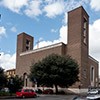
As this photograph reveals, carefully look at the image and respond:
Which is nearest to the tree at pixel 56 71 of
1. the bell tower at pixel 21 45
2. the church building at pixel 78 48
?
the church building at pixel 78 48

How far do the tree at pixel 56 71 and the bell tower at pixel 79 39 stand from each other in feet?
37.8

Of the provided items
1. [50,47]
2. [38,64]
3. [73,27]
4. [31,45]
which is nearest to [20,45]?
[31,45]

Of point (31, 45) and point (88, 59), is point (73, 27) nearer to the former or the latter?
point (88, 59)

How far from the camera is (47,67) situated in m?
63.0

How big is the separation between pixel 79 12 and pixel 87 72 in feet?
58.4

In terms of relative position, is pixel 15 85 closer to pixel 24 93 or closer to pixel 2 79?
pixel 2 79

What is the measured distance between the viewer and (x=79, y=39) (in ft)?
249

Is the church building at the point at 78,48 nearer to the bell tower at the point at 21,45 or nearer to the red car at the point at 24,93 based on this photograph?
the bell tower at the point at 21,45

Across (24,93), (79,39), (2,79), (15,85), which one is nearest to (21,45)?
(79,39)

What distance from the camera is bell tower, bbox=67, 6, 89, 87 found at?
2972 inches

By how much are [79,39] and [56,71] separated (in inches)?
702

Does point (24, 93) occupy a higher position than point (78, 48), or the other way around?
point (78, 48)

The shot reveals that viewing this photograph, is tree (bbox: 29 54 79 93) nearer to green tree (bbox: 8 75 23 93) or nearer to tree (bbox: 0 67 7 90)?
green tree (bbox: 8 75 23 93)

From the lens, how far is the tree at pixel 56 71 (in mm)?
61281
